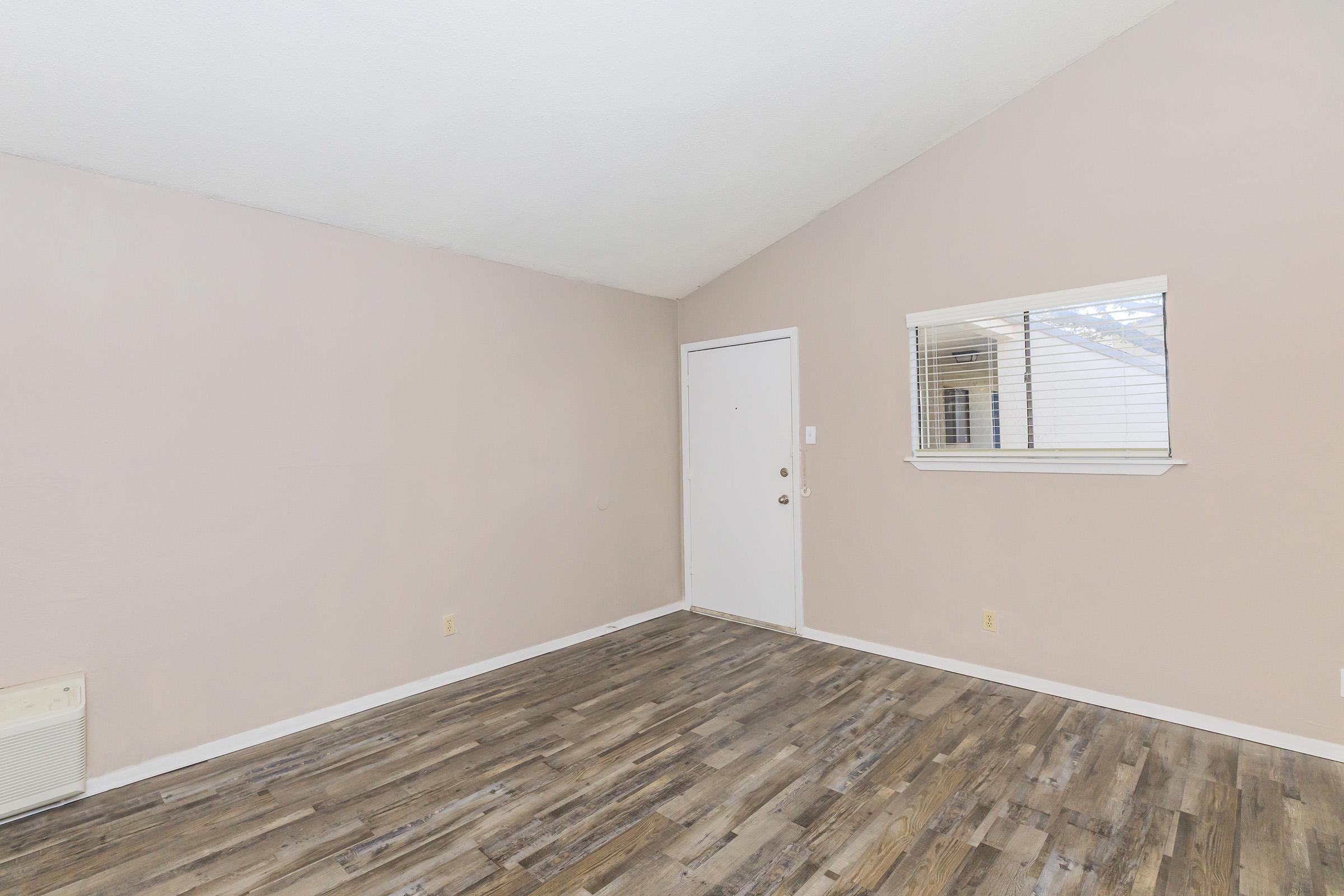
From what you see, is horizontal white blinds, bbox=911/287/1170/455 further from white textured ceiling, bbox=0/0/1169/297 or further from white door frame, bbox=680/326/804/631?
white textured ceiling, bbox=0/0/1169/297

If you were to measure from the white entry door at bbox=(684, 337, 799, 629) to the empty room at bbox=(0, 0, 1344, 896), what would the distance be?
322 millimetres

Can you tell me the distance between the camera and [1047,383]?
11.1 feet

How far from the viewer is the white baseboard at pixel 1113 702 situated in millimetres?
2736

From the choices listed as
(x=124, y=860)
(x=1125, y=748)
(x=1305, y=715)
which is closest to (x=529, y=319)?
(x=124, y=860)

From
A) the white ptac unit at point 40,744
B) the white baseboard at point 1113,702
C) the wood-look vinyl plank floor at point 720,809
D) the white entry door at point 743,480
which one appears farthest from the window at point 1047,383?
the white ptac unit at point 40,744

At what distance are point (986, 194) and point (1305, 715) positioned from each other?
276 cm

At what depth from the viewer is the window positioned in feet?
10.3

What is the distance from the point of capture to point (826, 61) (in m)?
2.89

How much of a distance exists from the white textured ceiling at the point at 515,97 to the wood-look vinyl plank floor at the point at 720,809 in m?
2.50

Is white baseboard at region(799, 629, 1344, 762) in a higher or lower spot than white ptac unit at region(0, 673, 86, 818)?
lower

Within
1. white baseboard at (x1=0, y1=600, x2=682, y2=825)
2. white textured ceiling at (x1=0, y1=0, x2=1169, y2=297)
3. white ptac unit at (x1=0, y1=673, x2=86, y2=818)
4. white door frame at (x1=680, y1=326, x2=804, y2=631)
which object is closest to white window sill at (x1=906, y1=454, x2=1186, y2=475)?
white door frame at (x1=680, y1=326, x2=804, y2=631)

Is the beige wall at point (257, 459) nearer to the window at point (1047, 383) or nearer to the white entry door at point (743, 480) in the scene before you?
the white entry door at point (743, 480)

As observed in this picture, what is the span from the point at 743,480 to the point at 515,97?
2866 mm

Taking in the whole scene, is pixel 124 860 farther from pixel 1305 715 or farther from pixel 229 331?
pixel 1305 715
